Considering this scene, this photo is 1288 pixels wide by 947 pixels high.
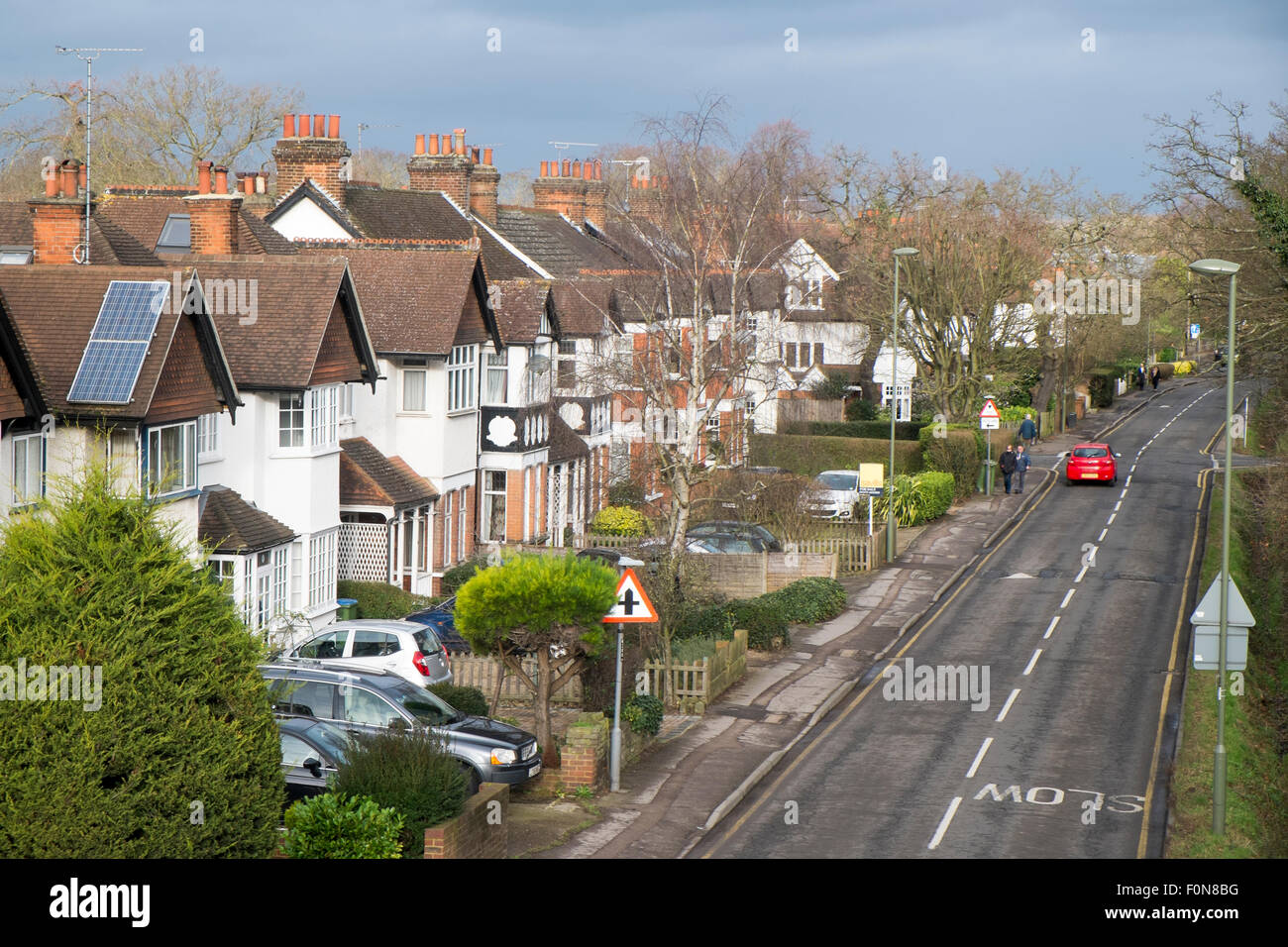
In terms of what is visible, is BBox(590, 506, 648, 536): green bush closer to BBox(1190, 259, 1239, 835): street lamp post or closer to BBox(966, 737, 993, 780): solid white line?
BBox(966, 737, 993, 780): solid white line

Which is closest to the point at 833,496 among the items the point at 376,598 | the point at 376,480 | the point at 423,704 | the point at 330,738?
the point at 376,480

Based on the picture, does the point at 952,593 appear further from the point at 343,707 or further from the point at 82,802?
the point at 82,802

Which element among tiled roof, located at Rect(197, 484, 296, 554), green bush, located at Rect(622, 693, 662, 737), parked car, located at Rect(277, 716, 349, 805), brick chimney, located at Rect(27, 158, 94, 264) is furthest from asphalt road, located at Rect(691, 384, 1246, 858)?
brick chimney, located at Rect(27, 158, 94, 264)

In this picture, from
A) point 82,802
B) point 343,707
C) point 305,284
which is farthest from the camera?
point 305,284

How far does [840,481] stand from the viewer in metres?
45.3

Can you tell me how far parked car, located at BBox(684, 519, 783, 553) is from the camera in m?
36.2

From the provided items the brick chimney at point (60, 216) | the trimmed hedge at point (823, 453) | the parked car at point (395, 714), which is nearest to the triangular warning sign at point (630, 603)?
the parked car at point (395, 714)

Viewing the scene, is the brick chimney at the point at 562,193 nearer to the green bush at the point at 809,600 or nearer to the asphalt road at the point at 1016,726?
the asphalt road at the point at 1016,726

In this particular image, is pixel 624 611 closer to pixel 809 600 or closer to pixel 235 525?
pixel 235 525

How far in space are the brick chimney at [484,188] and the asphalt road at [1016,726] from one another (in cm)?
2035

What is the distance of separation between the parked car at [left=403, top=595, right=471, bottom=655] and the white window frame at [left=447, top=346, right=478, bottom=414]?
6954mm
